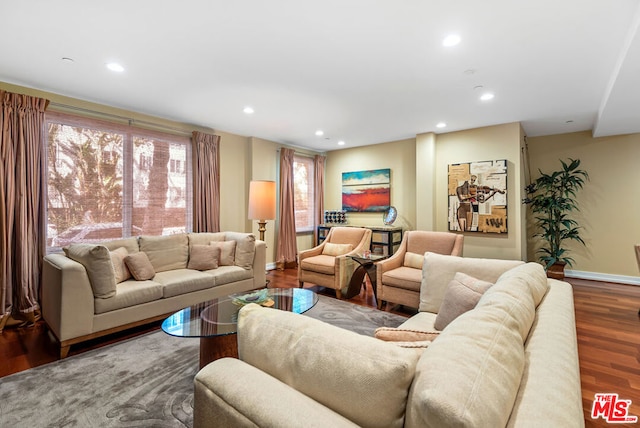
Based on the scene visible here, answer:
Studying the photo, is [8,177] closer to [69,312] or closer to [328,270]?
[69,312]

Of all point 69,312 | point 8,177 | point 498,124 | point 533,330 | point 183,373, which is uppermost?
point 498,124

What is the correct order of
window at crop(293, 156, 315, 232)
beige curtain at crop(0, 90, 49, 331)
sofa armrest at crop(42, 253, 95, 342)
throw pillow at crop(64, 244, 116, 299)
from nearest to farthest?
sofa armrest at crop(42, 253, 95, 342) → throw pillow at crop(64, 244, 116, 299) → beige curtain at crop(0, 90, 49, 331) → window at crop(293, 156, 315, 232)

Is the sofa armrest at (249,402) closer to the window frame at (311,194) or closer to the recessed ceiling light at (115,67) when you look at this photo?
the recessed ceiling light at (115,67)

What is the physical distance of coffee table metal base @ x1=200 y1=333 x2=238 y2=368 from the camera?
80.4 inches

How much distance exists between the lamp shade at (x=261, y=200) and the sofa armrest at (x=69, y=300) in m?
2.03

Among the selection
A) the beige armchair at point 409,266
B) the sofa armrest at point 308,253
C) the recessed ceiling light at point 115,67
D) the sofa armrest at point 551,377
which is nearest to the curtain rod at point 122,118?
the recessed ceiling light at point 115,67

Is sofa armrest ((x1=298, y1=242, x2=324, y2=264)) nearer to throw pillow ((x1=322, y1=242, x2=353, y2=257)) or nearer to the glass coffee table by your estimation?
throw pillow ((x1=322, y1=242, x2=353, y2=257))

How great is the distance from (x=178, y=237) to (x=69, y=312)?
150 cm

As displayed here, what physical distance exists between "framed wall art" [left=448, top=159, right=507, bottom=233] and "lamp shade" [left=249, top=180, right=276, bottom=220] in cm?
295

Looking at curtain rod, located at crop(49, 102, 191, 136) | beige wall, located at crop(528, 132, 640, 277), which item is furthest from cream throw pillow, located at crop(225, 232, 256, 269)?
beige wall, located at crop(528, 132, 640, 277)

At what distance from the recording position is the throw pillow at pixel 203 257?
146 inches

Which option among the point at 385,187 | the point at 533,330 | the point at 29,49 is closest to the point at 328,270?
the point at 385,187

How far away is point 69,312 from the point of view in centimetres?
248

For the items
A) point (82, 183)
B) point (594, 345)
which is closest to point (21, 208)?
point (82, 183)
